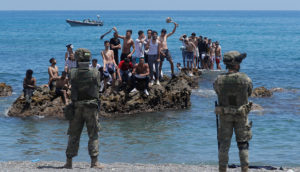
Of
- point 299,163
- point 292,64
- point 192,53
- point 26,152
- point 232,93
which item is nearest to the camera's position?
point 232,93

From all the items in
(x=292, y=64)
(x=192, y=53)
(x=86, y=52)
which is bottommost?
(x=292, y=64)

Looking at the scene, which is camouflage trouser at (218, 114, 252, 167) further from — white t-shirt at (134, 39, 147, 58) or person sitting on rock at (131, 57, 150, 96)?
white t-shirt at (134, 39, 147, 58)

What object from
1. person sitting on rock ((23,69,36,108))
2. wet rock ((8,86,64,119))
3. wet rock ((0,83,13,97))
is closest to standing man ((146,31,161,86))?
wet rock ((8,86,64,119))

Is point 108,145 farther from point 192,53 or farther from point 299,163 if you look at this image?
point 192,53

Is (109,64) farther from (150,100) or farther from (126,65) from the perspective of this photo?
(150,100)

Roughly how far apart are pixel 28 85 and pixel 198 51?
1285 cm

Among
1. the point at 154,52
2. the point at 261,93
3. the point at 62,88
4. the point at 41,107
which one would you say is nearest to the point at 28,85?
the point at 41,107

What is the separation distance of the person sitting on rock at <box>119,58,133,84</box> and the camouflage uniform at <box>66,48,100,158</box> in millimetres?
7672

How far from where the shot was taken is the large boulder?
16.8 m

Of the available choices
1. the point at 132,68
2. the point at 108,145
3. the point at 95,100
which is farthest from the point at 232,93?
the point at 132,68

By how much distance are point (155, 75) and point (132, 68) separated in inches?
66.7

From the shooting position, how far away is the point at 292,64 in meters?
39.7

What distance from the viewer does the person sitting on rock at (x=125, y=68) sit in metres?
16.7

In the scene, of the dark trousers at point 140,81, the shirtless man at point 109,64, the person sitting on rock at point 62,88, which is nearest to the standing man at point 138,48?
the dark trousers at point 140,81
